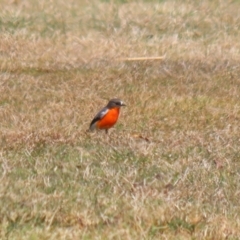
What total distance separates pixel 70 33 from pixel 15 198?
861 cm

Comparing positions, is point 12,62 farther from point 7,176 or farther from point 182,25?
point 7,176

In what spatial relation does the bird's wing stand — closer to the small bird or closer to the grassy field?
the small bird

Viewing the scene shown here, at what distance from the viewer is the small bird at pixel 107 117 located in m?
9.35

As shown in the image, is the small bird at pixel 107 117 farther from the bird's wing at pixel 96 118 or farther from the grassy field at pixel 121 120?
the grassy field at pixel 121 120

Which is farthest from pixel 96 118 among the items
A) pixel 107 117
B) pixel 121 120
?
pixel 121 120

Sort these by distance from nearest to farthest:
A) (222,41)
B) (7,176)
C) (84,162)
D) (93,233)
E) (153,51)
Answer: (93,233) < (7,176) < (84,162) < (153,51) < (222,41)

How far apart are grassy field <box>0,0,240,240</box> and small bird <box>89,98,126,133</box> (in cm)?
11

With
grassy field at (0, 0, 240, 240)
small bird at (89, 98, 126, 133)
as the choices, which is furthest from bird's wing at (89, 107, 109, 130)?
grassy field at (0, 0, 240, 240)

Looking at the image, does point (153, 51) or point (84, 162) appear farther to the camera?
point (153, 51)

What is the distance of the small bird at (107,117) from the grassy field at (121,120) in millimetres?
115

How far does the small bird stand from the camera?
9.35 m

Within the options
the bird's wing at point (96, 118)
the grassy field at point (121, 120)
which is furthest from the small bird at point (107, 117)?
the grassy field at point (121, 120)

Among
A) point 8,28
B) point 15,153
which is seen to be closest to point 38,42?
point 8,28

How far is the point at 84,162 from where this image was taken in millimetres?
7719
